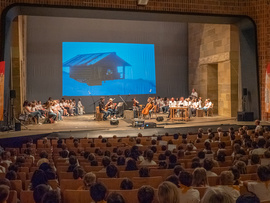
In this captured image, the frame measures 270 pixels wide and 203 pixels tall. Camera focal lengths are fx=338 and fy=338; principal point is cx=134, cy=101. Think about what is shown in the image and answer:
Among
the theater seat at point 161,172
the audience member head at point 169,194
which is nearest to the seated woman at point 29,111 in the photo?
the theater seat at point 161,172

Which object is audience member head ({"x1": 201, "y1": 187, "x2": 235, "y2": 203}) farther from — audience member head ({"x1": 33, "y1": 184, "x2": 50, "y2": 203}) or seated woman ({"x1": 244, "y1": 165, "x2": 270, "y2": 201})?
audience member head ({"x1": 33, "y1": 184, "x2": 50, "y2": 203})

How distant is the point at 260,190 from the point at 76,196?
186 centimetres

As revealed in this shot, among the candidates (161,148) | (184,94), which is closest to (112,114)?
(184,94)

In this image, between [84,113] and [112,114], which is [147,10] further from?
[84,113]

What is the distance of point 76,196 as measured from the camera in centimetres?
330

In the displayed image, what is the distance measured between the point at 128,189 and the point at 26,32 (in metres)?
17.6

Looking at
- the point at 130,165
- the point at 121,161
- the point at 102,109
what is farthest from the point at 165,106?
the point at 130,165

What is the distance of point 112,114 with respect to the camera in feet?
52.3

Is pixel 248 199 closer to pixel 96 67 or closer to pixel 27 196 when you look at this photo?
pixel 27 196

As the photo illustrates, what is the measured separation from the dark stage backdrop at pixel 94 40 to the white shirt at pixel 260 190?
17423 mm

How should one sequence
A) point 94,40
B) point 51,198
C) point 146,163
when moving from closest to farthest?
point 51,198
point 146,163
point 94,40

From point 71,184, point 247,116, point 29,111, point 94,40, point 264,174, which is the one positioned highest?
point 94,40

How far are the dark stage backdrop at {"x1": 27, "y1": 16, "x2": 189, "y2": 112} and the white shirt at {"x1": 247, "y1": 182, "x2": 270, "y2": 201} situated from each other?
17423 millimetres

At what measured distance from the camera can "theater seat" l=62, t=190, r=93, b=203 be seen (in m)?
3.30
